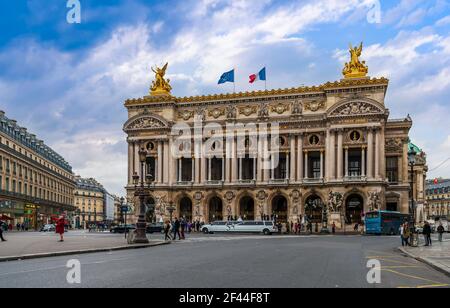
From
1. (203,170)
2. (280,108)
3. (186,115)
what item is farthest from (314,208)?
(186,115)

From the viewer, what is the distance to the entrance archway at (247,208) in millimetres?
85125

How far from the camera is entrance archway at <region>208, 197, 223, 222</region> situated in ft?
285

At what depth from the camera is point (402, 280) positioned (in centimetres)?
1589

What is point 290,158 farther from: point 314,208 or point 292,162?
point 314,208

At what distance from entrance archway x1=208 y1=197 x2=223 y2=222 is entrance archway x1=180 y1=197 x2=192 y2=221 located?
347cm

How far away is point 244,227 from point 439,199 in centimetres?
13661

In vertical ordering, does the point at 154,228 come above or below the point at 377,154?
below

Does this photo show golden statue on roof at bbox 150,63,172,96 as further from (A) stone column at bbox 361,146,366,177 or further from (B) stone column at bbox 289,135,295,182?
(A) stone column at bbox 361,146,366,177

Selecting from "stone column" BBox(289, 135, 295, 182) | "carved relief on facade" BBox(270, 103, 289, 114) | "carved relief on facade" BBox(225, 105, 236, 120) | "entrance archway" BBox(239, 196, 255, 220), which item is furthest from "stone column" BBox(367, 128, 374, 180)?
"carved relief on facade" BBox(225, 105, 236, 120)

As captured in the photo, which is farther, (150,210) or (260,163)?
(150,210)

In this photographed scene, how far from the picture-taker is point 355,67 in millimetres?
81188
